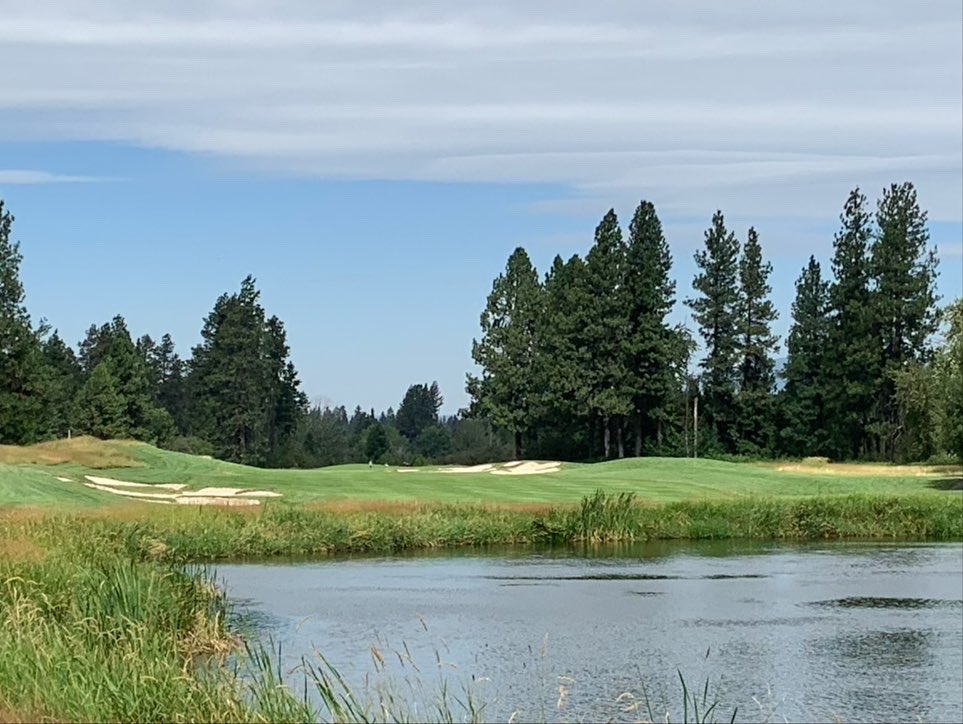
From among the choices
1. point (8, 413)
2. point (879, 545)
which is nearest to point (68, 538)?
point (879, 545)

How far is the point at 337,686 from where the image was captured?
17.2m

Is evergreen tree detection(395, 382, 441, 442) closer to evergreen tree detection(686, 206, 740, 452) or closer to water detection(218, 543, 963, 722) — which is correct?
evergreen tree detection(686, 206, 740, 452)

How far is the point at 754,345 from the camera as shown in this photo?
266 feet

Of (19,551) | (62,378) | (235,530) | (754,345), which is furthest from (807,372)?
(19,551)

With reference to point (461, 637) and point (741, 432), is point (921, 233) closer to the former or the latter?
point (741, 432)

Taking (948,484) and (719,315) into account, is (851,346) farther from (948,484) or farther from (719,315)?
(948,484)

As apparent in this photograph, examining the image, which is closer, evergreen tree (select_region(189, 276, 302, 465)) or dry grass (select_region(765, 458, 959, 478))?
dry grass (select_region(765, 458, 959, 478))

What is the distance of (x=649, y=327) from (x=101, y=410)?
29.7 m

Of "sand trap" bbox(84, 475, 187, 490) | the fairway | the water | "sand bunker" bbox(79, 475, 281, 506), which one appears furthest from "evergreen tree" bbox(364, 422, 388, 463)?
the water

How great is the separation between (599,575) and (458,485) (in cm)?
1599

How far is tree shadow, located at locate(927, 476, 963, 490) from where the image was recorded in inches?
→ 2038

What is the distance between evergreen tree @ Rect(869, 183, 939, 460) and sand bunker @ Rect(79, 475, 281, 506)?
43397mm

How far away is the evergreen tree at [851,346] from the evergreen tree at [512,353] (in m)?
15.7

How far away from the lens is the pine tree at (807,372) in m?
80.6
